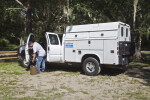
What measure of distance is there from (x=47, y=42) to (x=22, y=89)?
12.3 feet

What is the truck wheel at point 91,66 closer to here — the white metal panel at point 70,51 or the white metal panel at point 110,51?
the white metal panel at point 110,51

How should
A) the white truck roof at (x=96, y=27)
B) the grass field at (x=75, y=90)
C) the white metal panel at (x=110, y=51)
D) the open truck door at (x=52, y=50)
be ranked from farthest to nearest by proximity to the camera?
1. the open truck door at (x=52, y=50)
2. the white truck roof at (x=96, y=27)
3. the white metal panel at (x=110, y=51)
4. the grass field at (x=75, y=90)

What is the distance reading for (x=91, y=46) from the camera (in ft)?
28.1

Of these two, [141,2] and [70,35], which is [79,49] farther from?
[141,2]

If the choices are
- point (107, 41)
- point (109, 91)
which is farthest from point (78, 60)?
point (109, 91)

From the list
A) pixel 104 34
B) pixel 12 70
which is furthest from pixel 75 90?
pixel 12 70

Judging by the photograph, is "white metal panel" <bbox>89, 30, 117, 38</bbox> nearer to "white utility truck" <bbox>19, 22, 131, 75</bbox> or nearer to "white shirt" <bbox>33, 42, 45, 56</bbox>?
"white utility truck" <bbox>19, 22, 131, 75</bbox>

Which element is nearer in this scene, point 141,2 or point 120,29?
point 120,29

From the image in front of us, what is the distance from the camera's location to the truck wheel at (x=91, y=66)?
841 cm

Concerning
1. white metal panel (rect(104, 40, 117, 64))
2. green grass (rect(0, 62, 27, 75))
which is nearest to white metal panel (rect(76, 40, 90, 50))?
white metal panel (rect(104, 40, 117, 64))

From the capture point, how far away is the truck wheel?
331 inches

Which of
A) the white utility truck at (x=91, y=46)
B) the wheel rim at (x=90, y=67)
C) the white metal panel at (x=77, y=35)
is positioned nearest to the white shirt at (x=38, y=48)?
the white utility truck at (x=91, y=46)

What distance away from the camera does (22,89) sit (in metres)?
6.29

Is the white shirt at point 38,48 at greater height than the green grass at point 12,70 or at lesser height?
greater
